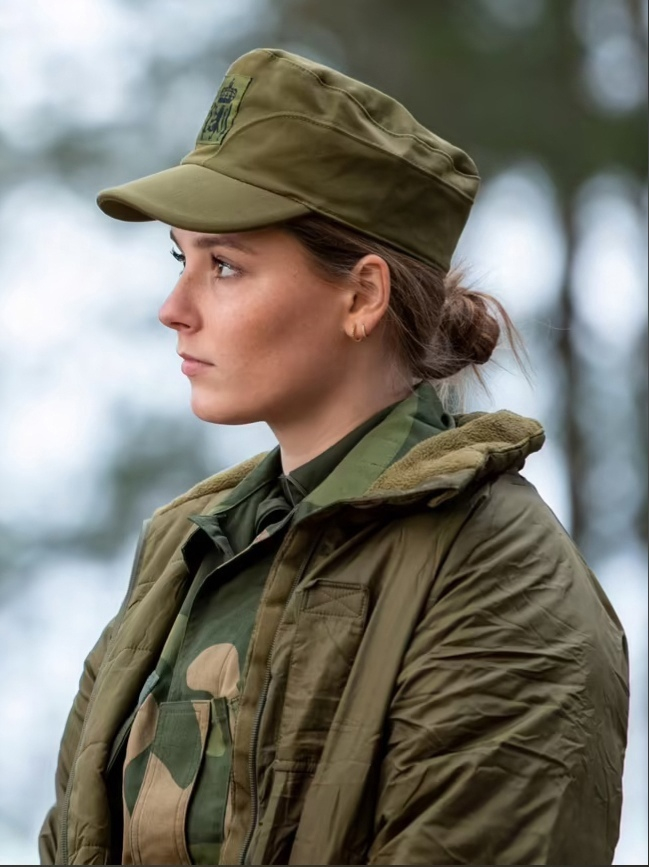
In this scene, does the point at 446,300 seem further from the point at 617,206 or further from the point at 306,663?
the point at 617,206

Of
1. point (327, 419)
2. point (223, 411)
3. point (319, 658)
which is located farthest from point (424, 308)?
point (319, 658)

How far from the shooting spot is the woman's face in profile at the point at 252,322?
1904mm

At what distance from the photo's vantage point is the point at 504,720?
5.55 ft

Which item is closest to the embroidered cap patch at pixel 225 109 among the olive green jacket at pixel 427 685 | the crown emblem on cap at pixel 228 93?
the crown emblem on cap at pixel 228 93

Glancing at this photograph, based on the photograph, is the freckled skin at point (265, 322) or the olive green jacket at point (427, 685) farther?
the freckled skin at point (265, 322)

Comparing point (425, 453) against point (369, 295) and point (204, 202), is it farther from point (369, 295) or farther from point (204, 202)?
point (204, 202)

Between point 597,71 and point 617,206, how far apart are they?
1.78 feet

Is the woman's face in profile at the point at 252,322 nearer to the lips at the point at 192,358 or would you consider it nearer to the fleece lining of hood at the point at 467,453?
the lips at the point at 192,358

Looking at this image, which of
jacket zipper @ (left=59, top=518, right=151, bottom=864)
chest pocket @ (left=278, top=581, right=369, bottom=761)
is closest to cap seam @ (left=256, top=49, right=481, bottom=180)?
chest pocket @ (left=278, top=581, right=369, bottom=761)

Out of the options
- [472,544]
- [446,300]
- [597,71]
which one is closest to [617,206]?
[597,71]

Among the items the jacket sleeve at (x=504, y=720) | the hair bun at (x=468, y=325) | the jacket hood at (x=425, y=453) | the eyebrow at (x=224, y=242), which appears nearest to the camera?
the jacket sleeve at (x=504, y=720)

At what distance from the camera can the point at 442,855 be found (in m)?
1.63

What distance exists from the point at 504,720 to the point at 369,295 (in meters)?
0.63

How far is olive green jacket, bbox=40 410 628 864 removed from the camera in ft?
Result: 5.44
